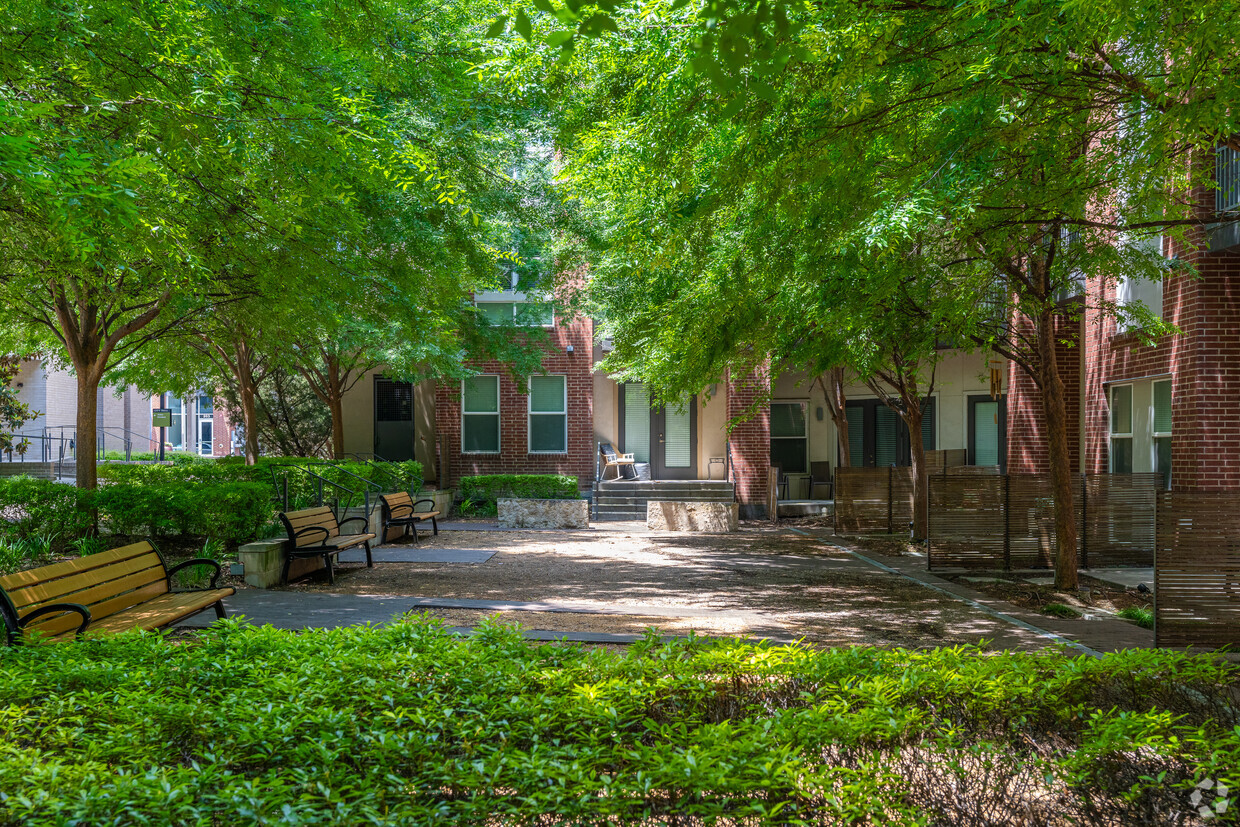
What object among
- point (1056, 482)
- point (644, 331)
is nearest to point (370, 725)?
point (1056, 482)

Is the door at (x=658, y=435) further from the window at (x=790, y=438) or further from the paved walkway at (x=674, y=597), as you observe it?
the paved walkway at (x=674, y=597)

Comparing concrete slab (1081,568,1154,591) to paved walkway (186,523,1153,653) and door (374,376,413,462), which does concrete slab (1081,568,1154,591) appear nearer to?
paved walkway (186,523,1153,653)

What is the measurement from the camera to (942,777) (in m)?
3.24

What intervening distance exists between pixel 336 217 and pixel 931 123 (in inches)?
251

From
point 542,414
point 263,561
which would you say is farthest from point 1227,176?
point 542,414

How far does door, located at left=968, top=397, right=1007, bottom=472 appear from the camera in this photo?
20156mm

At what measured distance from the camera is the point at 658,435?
22938 mm

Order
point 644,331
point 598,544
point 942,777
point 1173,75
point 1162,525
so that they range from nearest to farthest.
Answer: point 942,777 → point 1173,75 → point 1162,525 → point 644,331 → point 598,544

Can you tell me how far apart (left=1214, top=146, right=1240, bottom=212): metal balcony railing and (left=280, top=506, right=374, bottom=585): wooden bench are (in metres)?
11.8

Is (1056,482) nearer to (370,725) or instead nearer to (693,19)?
(693,19)

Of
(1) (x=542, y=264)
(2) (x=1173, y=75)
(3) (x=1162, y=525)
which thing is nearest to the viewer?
(2) (x=1173, y=75)

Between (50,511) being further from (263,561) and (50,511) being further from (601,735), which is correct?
(601,735)

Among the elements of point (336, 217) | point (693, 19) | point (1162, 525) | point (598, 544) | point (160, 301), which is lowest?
point (598, 544)

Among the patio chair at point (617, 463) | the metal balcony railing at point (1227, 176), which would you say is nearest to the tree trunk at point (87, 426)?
the patio chair at point (617, 463)
